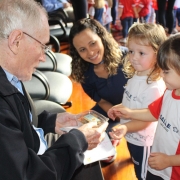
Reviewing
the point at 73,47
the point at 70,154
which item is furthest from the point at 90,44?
the point at 70,154

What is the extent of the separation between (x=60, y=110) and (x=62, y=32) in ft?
7.76

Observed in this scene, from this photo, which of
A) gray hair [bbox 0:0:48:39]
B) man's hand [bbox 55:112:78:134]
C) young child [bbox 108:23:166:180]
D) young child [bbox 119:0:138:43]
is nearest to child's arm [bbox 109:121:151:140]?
young child [bbox 108:23:166:180]

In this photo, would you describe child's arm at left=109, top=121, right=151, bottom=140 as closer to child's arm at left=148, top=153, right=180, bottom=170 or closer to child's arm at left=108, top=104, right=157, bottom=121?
child's arm at left=108, top=104, right=157, bottom=121

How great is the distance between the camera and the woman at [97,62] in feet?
6.09

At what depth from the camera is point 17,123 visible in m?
1.01

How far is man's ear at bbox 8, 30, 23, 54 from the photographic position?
103cm

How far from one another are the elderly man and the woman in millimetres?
707

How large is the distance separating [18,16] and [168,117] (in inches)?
30.7

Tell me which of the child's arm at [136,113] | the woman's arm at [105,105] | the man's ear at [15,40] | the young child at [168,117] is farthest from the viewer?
the woman's arm at [105,105]

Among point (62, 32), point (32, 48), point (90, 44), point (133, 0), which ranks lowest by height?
→ point (62, 32)

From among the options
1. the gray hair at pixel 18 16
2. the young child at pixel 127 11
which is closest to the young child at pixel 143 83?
the gray hair at pixel 18 16

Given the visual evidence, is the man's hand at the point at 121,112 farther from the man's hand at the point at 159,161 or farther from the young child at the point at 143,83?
the man's hand at the point at 159,161

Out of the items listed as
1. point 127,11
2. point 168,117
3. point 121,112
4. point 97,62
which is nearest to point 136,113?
point 121,112

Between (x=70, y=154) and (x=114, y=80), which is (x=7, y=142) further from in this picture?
(x=114, y=80)
